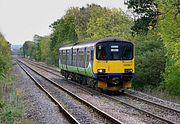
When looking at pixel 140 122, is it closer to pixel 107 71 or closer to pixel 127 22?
pixel 107 71

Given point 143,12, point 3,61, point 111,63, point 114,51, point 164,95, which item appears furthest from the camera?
point 143,12

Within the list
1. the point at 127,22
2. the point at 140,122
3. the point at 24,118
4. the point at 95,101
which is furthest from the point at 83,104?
the point at 127,22

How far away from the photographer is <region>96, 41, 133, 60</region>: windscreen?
23.6 metres

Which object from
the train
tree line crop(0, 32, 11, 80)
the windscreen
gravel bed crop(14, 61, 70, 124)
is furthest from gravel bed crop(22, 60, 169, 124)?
tree line crop(0, 32, 11, 80)

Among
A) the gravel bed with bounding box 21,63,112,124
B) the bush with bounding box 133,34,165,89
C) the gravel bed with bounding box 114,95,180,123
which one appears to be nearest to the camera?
the gravel bed with bounding box 21,63,112,124

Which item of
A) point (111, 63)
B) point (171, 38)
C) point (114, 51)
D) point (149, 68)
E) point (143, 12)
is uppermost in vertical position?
point (143, 12)

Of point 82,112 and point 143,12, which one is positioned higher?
point 143,12

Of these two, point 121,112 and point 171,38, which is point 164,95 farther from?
point 121,112

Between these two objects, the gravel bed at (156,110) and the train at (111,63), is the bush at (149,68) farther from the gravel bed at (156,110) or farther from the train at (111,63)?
the gravel bed at (156,110)

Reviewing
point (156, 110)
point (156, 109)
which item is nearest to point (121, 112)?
point (156, 110)

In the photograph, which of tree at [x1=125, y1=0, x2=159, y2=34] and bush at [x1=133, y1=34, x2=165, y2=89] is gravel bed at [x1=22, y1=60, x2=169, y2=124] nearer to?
bush at [x1=133, y1=34, x2=165, y2=89]

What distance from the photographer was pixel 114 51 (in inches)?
936

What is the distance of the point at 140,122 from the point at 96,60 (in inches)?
397

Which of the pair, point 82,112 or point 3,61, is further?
point 3,61
